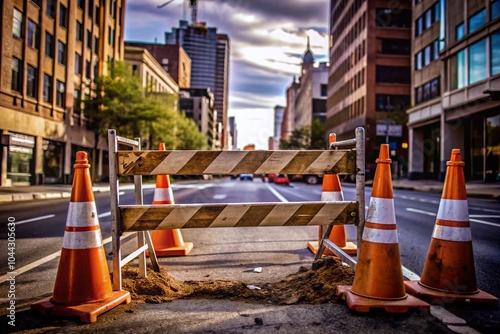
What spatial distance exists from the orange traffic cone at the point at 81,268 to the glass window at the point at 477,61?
1304 inches

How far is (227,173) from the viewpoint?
347 centimetres

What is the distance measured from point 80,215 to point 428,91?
4266 centimetres

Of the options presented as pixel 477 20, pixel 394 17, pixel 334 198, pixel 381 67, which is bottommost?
pixel 334 198

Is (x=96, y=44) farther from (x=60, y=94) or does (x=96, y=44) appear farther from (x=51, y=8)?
(x=51, y=8)

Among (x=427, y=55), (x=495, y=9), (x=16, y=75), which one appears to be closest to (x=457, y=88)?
(x=495, y=9)

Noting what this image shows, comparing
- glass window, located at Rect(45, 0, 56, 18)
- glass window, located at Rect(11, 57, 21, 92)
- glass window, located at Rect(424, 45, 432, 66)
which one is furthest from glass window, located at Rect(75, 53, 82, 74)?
glass window, located at Rect(424, 45, 432, 66)

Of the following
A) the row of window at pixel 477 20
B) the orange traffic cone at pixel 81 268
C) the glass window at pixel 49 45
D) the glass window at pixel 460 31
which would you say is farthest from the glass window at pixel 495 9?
the orange traffic cone at pixel 81 268

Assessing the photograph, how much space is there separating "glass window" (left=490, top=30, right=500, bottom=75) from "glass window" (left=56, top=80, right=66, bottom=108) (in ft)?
104

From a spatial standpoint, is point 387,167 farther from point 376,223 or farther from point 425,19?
point 425,19

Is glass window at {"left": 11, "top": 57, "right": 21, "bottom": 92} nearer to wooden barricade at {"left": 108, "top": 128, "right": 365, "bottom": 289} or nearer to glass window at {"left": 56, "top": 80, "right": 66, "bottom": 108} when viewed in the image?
glass window at {"left": 56, "top": 80, "right": 66, "bottom": 108}

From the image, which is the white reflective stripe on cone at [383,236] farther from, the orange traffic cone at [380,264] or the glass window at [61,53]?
the glass window at [61,53]

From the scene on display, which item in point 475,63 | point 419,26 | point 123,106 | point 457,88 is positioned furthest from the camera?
point 419,26

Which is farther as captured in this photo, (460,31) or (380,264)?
(460,31)

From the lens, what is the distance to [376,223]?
10.9 ft
